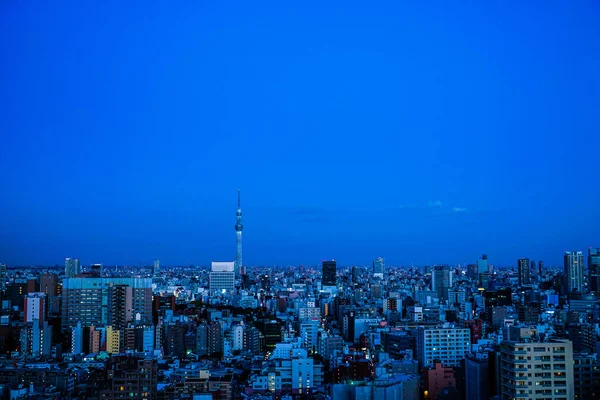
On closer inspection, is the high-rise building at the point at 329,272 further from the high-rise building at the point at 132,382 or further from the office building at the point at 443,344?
the high-rise building at the point at 132,382

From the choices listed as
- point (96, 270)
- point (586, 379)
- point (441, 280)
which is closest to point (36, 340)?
point (96, 270)

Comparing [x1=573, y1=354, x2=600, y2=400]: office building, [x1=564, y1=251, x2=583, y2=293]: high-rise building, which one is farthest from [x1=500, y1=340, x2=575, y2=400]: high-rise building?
[x1=564, y1=251, x2=583, y2=293]: high-rise building

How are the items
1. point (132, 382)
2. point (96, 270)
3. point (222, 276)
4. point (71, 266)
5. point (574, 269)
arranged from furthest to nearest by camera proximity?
1. point (222, 276)
2. point (71, 266)
3. point (574, 269)
4. point (96, 270)
5. point (132, 382)

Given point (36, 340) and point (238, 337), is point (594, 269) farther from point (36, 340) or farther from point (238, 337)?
point (36, 340)

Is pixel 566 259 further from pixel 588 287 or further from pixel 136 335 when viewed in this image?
pixel 136 335

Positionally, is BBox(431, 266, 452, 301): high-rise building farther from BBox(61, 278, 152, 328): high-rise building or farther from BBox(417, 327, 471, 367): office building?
BBox(417, 327, 471, 367): office building
